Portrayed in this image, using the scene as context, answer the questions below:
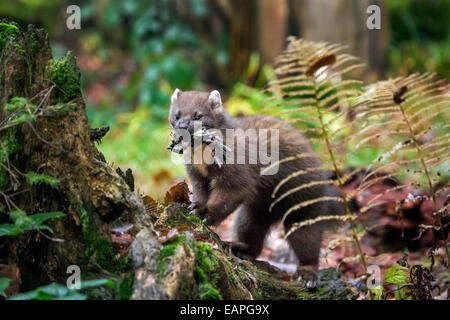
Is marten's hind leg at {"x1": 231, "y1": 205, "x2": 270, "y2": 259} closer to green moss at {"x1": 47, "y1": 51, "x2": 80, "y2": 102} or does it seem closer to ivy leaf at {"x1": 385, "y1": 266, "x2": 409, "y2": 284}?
ivy leaf at {"x1": 385, "y1": 266, "x2": 409, "y2": 284}

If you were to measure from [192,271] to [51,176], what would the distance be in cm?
103

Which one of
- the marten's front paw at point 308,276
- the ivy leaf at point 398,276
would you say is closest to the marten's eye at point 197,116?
the marten's front paw at point 308,276

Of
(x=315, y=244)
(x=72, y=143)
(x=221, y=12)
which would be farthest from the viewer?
(x=221, y=12)

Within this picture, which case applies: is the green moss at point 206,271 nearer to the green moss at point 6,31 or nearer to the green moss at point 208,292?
the green moss at point 208,292

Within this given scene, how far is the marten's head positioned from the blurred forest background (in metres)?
3.51

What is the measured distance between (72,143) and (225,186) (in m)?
2.10

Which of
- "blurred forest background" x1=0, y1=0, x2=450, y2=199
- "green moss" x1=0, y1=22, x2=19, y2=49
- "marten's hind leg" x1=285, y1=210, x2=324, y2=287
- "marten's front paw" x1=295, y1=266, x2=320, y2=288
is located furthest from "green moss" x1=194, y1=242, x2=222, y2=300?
"blurred forest background" x1=0, y1=0, x2=450, y2=199

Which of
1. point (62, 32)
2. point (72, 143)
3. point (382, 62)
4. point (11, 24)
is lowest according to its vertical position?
point (72, 143)

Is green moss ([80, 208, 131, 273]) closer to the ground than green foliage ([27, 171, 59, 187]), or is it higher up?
closer to the ground

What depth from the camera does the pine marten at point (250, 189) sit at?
527 cm

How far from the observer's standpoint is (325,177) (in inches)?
237

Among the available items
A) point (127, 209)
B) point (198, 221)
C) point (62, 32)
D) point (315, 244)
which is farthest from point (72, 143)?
point (62, 32)

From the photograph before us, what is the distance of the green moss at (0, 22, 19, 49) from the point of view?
3631mm

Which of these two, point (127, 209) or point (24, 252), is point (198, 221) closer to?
point (127, 209)
